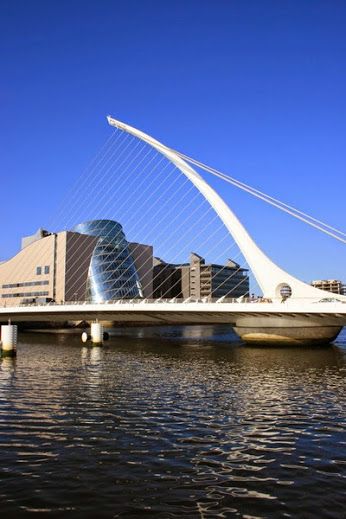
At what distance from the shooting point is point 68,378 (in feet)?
78.9

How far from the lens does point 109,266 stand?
4788 inches

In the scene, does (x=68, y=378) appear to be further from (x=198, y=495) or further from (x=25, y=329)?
(x=25, y=329)

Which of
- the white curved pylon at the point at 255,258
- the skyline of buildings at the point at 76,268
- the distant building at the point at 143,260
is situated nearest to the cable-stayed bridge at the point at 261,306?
the white curved pylon at the point at 255,258

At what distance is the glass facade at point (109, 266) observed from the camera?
117250mm

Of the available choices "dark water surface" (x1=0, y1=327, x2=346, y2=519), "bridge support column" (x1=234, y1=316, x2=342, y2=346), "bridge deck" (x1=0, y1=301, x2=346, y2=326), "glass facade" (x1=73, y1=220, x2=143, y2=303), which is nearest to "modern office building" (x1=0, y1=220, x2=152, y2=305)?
"glass facade" (x1=73, y1=220, x2=143, y2=303)

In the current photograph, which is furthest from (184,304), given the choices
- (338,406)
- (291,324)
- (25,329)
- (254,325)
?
(25,329)

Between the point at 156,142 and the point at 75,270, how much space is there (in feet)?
226

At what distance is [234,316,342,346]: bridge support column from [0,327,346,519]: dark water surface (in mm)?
21257

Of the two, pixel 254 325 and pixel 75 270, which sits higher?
pixel 75 270

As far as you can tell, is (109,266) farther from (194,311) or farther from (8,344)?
(8,344)

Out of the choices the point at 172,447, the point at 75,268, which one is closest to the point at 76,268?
the point at 75,268

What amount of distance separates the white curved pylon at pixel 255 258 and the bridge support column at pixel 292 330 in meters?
2.41

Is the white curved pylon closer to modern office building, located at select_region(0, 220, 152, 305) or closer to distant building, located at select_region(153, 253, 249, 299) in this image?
modern office building, located at select_region(0, 220, 152, 305)

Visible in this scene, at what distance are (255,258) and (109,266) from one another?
7850cm
